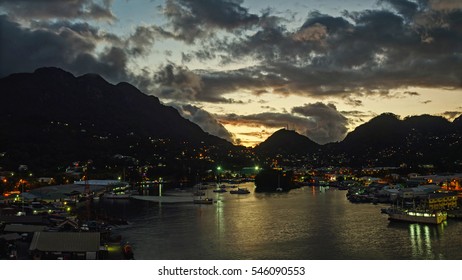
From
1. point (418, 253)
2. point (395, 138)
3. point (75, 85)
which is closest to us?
point (418, 253)

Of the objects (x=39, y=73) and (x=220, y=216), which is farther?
(x=39, y=73)

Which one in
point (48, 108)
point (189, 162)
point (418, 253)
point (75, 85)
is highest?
point (75, 85)

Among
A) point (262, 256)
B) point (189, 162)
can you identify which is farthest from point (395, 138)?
point (262, 256)

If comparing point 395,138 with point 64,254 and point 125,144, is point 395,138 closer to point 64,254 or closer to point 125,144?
point 125,144

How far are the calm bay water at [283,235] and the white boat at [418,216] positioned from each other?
26 cm

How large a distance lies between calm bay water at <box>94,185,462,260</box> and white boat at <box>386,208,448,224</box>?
0.85 feet

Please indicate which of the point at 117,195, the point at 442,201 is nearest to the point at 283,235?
the point at 442,201

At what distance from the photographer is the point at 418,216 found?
11914 millimetres

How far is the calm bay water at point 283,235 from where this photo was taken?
24.8 feet

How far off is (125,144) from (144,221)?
110 feet

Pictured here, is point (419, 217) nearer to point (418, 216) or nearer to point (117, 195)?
point (418, 216)

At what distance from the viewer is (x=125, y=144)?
4444cm

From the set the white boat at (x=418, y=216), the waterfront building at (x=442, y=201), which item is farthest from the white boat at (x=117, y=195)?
the waterfront building at (x=442, y=201)

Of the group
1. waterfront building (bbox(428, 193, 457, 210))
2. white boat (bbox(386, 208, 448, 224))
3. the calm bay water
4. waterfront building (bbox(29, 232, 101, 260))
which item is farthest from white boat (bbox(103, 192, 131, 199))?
waterfront building (bbox(29, 232, 101, 260))
